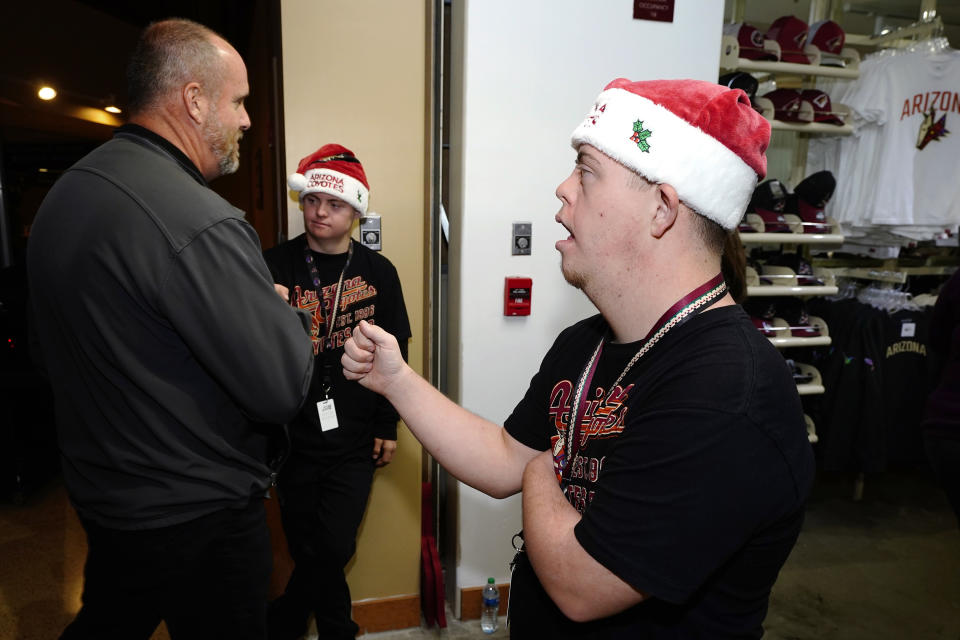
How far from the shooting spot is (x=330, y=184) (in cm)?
210

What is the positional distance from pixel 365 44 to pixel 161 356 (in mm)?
1528

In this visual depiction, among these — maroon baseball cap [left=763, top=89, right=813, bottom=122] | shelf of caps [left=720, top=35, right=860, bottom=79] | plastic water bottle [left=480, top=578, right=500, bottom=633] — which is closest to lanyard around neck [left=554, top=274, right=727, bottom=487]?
plastic water bottle [left=480, top=578, right=500, bottom=633]

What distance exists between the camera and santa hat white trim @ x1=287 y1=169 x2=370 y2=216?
82.8 inches

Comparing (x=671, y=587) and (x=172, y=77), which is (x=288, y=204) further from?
(x=671, y=587)

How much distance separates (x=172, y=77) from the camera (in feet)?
4.88

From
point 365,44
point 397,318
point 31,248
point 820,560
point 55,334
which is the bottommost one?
point 820,560

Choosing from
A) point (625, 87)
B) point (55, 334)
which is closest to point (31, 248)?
point (55, 334)

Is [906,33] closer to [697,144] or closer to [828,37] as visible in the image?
[828,37]

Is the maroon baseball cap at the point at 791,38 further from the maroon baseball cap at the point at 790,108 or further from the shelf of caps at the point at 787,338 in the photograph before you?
the shelf of caps at the point at 787,338

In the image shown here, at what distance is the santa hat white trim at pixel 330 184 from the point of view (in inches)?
82.8

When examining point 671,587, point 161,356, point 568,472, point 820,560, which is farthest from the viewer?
point 820,560

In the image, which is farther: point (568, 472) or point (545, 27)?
point (545, 27)

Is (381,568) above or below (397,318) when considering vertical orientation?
below

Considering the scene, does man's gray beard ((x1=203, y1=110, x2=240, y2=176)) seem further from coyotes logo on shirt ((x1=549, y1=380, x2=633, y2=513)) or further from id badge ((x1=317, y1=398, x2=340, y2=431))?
coyotes logo on shirt ((x1=549, y1=380, x2=633, y2=513))
